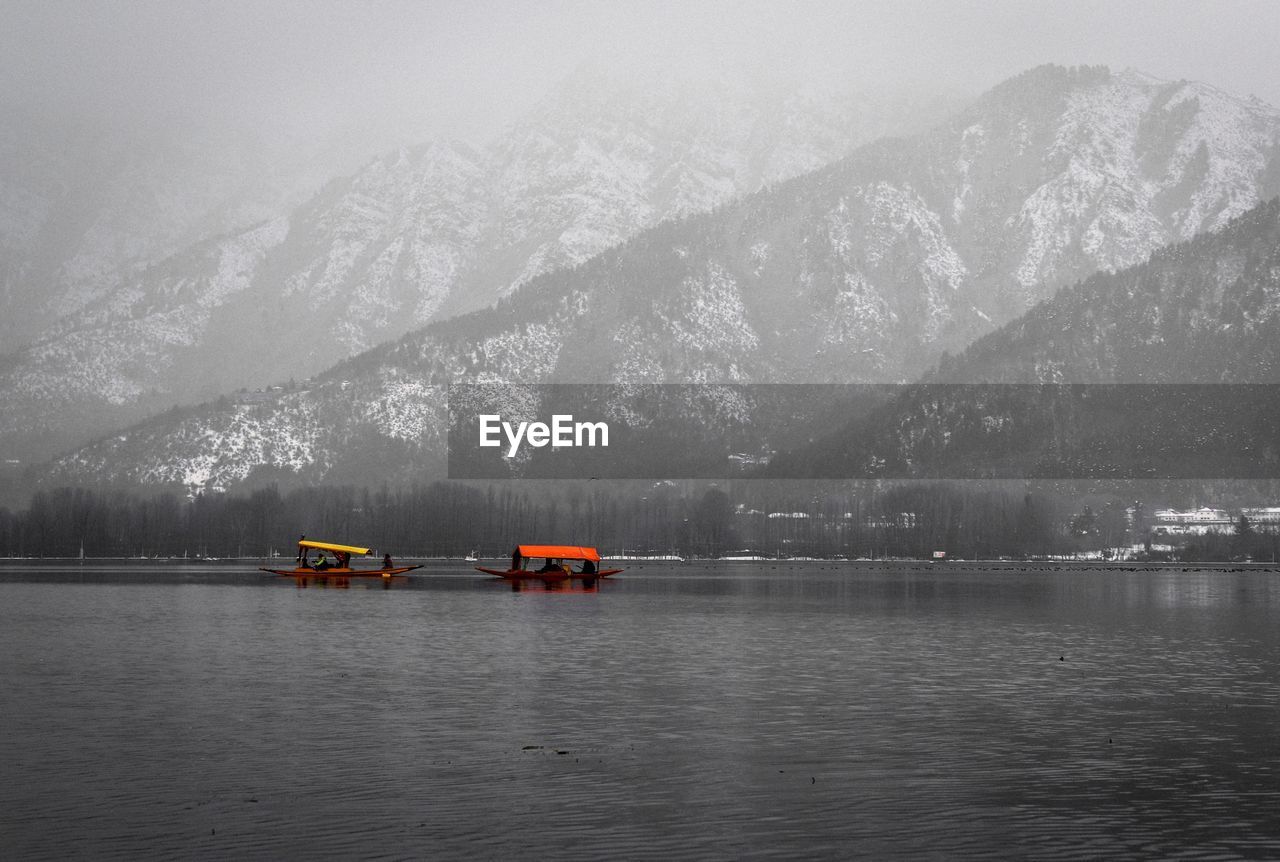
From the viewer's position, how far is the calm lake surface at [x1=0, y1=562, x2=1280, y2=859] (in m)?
40.2

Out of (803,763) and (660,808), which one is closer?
(660,808)

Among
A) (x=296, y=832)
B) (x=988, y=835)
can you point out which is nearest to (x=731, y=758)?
(x=988, y=835)

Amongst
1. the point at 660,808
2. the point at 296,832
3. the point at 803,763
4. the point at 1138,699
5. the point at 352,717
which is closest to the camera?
the point at 296,832

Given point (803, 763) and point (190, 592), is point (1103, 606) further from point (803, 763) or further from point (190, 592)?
point (803, 763)

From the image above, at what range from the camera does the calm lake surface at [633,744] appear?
4025 centimetres

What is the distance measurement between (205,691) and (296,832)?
32880 mm

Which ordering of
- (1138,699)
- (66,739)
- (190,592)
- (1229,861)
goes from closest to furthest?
(1229,861) → (66,739) → (1138,699) → (190,592)

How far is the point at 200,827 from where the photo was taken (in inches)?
1601

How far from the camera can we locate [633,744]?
182 feet

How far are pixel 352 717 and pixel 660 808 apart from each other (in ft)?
73.5

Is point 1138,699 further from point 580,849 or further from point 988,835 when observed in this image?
point 580,849

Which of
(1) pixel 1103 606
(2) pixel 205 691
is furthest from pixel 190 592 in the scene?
(2) pixel 205 691

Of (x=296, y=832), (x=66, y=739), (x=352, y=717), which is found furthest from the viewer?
(x=352, y=717)

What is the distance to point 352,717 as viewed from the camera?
2458 inches
